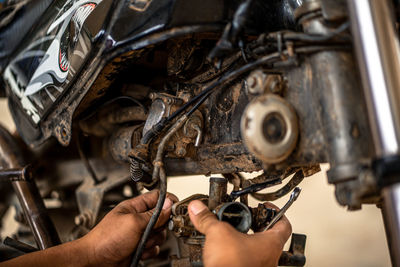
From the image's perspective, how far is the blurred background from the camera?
7.21 feet

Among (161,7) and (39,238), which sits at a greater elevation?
(161,7)

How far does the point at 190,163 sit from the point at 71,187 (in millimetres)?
693

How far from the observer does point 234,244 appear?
1.86ft

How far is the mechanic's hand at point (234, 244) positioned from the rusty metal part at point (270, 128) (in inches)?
6.0

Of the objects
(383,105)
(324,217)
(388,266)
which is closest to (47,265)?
(383,105)

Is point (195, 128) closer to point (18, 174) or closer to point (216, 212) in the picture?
point (216, 212)

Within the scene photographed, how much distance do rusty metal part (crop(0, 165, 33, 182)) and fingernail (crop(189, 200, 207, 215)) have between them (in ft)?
1.83

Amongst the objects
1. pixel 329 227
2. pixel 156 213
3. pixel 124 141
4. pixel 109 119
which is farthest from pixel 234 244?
pixel 329 227

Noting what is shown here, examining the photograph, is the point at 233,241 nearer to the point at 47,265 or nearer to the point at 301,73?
the point at 301,73

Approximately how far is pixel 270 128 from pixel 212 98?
0.25 m

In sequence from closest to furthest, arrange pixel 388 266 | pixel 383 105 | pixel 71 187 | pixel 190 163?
pixel 383 105, pixel 190 163, pixel 71 187, pixel 388 266

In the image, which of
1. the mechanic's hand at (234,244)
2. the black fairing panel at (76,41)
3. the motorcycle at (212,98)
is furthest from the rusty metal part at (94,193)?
the mechanic's hand at (234,244)

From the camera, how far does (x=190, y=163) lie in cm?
91

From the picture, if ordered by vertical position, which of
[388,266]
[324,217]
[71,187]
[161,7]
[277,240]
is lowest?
[388,266]
